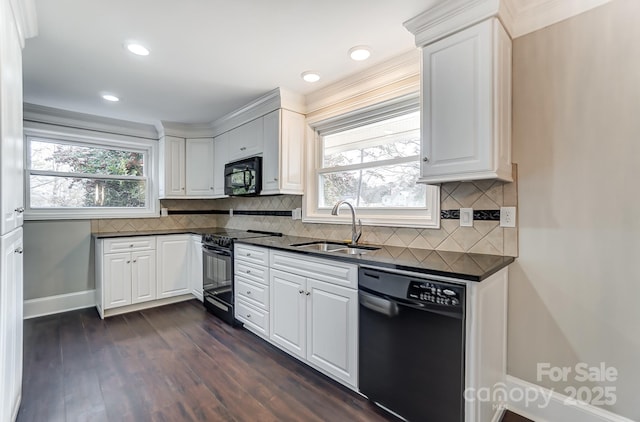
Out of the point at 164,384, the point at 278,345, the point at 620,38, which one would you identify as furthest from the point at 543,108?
the point at 164,384

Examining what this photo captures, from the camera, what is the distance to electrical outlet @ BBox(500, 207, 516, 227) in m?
1.85

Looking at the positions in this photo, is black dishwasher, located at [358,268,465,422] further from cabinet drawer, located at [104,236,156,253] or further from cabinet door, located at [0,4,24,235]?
cabinet drawer, located at [104,236,156,253]

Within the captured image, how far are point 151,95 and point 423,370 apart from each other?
10.9 ft

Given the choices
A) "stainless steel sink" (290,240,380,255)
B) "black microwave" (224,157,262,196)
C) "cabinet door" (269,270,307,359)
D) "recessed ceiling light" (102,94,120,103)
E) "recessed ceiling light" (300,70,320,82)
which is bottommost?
"cabinet door" (269,270,307,359)

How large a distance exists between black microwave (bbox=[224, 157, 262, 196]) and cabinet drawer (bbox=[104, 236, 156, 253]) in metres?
1.05

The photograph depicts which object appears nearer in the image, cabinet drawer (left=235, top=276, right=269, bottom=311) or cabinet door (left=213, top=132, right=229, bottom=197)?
cabinet drawer (left=235, top=276, right=269, bottom=311)

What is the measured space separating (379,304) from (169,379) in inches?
62.4

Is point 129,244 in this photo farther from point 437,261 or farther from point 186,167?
point 437,261

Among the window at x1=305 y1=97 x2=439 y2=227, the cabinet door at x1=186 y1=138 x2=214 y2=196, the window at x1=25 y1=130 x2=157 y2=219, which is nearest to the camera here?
the window at x1=305 y1=97 x2=439 y2=227

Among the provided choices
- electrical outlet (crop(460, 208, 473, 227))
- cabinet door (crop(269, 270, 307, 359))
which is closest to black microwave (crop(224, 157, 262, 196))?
cabinet door (crop(269, 270, 307, 359))

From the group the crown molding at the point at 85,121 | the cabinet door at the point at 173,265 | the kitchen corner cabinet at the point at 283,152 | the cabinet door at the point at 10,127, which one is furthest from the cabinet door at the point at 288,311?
the crown molding at the point at 85,121

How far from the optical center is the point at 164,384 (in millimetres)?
2082

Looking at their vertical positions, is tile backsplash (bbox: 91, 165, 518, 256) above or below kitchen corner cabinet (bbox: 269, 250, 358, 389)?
above

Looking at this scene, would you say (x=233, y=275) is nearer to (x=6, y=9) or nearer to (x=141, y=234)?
(x=141, y=234)
